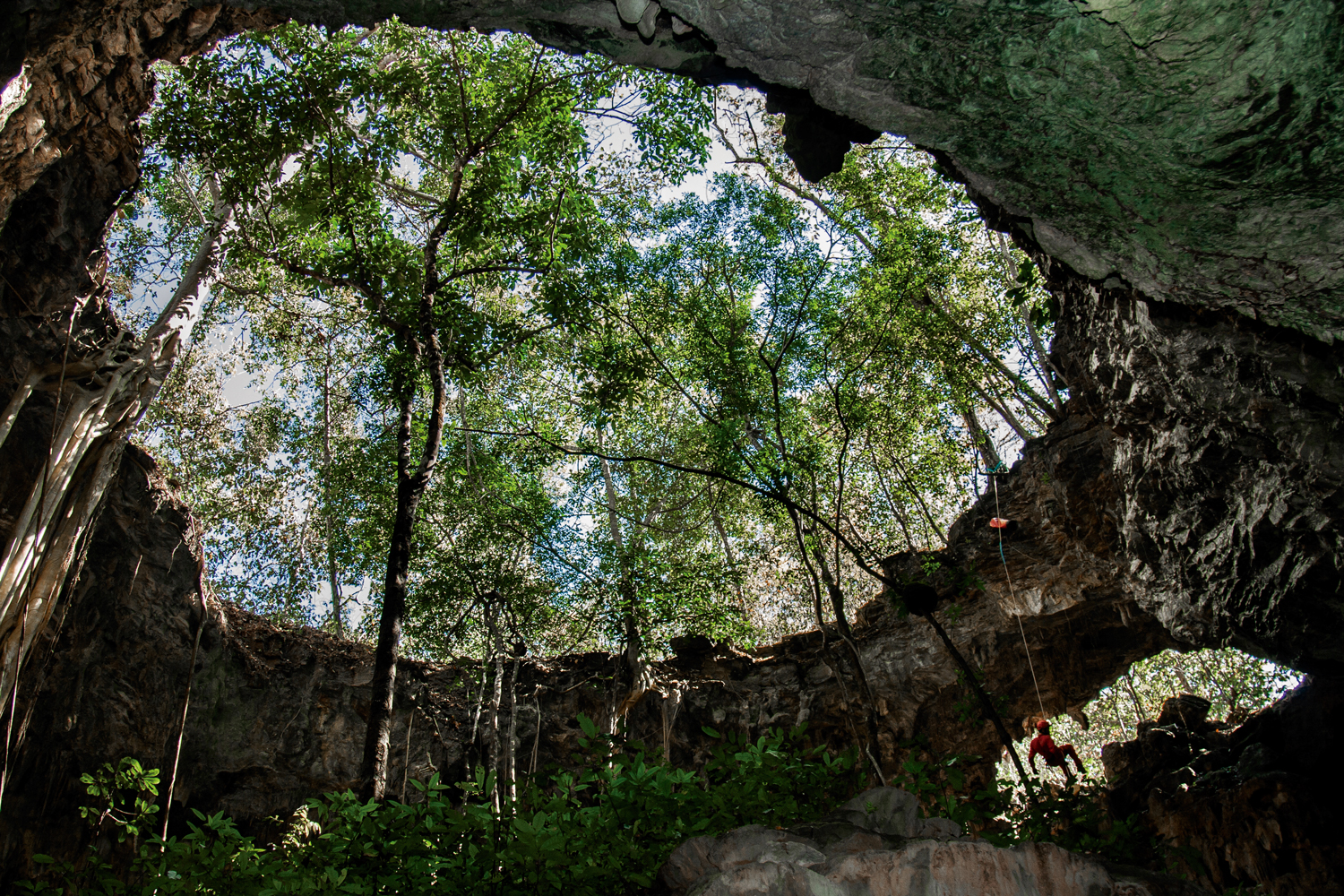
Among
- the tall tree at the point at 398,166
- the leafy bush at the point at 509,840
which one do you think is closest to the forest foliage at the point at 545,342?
the tall tree at the point at 398,166

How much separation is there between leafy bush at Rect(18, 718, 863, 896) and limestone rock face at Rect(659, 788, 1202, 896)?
230 millimetres

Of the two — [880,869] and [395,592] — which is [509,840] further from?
[395,592]

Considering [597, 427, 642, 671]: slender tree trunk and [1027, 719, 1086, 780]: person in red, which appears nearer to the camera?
[1027, 719, 1086, 780]: person in red

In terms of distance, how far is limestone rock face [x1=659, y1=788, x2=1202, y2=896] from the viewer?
2.16 metres

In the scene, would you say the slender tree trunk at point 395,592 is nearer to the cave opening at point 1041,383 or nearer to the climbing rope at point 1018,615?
the cave opening at point 1041,383

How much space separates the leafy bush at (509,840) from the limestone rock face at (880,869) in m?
0.23

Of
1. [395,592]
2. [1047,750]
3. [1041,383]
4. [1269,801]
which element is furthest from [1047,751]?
Answer: [395,592]

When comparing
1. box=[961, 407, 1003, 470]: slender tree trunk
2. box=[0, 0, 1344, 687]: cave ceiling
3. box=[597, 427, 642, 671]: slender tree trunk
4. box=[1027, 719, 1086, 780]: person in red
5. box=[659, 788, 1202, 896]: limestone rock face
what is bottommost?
box=[659, 788, 1202, 896]: limestone rock face

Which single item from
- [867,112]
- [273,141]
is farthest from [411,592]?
[867,112]

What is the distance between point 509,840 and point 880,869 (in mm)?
1223

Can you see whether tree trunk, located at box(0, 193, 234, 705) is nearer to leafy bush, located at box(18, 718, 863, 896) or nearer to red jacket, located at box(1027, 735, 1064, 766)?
leafy bush, located at box(18, 718, 863, 896)

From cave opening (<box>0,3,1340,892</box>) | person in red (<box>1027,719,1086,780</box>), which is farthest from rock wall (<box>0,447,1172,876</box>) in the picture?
person in red (<box>1027,719,1086,780</box>)

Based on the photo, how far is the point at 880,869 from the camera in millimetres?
2258

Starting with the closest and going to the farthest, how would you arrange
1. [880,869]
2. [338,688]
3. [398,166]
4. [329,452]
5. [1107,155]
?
[1107,155] → [880,869] → [398,166] → [338,688] → [329,452]
